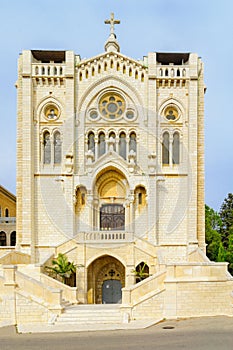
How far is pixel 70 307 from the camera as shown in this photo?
21.1 meters

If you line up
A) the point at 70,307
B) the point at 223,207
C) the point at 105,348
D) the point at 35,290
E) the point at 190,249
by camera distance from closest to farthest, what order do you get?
the point at 105,348 → the point at 35,290 → the point at 70,307 → the point at 190,249 → the point at 223,207

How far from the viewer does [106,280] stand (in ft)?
91.7

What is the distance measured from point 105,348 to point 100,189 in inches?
656

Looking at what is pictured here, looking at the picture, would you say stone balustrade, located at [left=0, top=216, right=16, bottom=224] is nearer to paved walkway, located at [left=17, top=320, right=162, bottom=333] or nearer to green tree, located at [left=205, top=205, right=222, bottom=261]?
green tree, located at [left=205, top=205, right=222, bottom=261]

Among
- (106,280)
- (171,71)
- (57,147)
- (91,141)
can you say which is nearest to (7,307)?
(106,280)

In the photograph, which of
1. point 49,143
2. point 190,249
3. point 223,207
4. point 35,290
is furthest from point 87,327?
point 223,207

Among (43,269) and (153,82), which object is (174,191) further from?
(43,269)

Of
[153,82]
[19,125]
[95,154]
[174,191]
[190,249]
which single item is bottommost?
[190,249]

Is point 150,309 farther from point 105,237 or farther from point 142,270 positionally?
point 105,237

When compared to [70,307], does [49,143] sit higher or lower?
higher

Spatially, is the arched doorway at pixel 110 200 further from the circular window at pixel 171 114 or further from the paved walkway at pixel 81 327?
the paved walkway at pixel 81 327

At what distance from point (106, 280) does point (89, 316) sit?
28.7ft

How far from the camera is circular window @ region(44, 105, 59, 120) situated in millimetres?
29966

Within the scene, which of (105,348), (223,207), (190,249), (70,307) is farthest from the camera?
(223,207)
